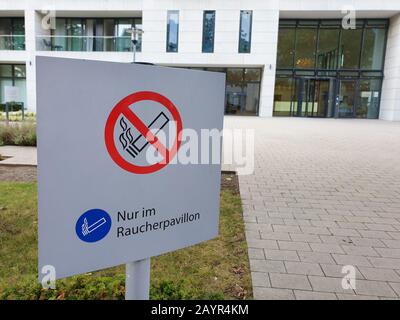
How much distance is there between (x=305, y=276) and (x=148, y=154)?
6.62 feet

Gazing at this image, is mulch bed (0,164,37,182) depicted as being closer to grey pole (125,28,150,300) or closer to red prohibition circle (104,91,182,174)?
grey pole (125,28,150,300)

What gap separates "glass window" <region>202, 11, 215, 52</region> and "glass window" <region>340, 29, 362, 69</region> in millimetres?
9687

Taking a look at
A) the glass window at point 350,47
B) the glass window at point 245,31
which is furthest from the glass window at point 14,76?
the glass window at point 350,47

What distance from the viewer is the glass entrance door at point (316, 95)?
28.0 metres

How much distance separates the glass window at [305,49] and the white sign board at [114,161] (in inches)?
1090

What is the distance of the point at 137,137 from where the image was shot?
1899 millimetres

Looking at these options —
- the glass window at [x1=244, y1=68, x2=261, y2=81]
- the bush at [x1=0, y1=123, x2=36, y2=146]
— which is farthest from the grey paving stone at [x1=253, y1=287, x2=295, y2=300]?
the glass window at [x1=244, y1=68, x2=261, y2=81]

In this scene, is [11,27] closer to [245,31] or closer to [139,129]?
[245,31]

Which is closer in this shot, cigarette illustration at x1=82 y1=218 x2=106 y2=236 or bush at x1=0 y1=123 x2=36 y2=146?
cigarette illustration at x1=82 y1=218 x2=106 y2=236

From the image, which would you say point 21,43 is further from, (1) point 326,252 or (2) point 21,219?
(1) point 326,252

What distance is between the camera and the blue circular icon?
5.87 feet

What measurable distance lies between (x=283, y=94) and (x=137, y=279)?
2741 cm

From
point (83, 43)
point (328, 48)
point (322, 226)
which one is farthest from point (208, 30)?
point (322, 226)
